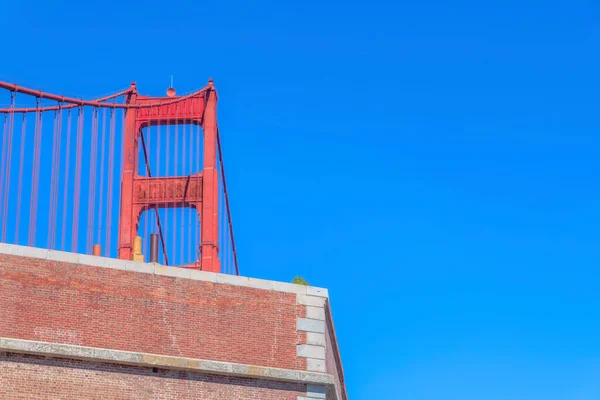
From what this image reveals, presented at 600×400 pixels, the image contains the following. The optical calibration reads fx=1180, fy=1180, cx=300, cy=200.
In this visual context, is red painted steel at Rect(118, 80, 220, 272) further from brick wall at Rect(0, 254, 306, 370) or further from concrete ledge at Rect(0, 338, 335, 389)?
concrete ledge at Rect(0, 338, 335, 389)

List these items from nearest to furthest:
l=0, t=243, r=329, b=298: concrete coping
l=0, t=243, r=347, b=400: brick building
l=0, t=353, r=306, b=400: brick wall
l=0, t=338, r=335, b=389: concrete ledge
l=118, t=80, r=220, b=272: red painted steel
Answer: l=0, t=353, r=306, b=400: brick wall → l=0, t=338, r=335, b=389: concrete ledge → l=0, t=243, r=347, b=400: brick building → l=0, t=243, r=329, b=298: concrete coping → l=118, t=80, r=220, b=272: red painted steel

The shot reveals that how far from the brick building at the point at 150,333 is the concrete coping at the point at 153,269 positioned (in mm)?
18

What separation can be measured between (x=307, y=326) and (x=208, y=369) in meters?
2.19

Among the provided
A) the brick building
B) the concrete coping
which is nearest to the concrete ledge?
the brick building

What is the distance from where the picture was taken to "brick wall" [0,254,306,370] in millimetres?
18797

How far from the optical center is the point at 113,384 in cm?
1894

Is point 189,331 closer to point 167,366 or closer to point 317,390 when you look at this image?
point 167,366

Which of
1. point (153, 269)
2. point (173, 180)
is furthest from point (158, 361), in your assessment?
point (173, 180)

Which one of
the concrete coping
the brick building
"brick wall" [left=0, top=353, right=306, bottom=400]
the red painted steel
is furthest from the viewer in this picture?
the red painted steel

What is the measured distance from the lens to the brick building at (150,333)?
18.5 m

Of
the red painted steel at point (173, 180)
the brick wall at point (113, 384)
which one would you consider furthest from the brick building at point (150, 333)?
the red painted steel at point (173, 180)

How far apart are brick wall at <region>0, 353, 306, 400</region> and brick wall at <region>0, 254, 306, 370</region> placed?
14.4 inches

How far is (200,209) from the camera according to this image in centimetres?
3962

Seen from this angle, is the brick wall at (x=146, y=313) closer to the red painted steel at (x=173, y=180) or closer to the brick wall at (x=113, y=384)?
the brick wall at (x=113, y=384)
